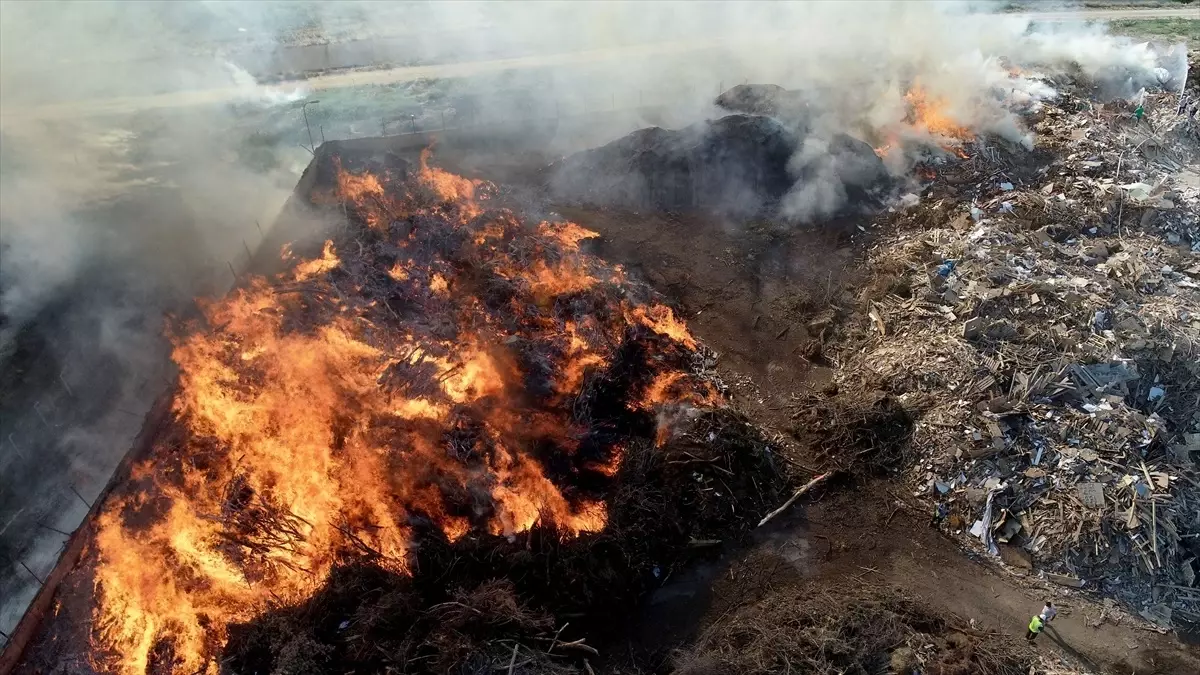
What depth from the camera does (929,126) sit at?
982 inches

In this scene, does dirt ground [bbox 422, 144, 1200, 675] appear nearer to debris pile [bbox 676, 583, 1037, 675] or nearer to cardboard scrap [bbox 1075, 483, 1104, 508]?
debris pile [bbox 676, 583, 1037, 675]

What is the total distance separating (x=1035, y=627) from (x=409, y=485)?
11.2 m

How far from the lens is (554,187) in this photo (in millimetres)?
23016

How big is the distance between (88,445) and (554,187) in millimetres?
15154

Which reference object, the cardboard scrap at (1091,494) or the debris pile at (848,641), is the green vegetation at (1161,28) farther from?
the debris pile at (848,641)

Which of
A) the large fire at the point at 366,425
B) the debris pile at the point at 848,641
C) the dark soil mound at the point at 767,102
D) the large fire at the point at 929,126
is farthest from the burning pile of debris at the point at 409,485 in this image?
the large fire at the point at 929,126

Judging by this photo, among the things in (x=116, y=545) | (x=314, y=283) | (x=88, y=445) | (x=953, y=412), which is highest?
(x=314, y=283)

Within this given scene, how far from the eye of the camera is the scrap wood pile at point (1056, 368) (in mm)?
12117

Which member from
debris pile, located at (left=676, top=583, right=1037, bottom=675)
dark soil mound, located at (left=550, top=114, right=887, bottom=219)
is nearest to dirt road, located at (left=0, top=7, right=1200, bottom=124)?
dark soil mound, located at (left=550, top=114, right=887, bottom=219)

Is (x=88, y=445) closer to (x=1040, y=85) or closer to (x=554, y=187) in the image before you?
(x=554, y=187)

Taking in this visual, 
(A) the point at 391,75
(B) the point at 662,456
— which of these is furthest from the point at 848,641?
(A) the point at 391,75

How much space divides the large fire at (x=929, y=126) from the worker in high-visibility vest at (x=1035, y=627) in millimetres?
16744

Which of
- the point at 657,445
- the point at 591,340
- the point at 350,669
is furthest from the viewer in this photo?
the point at 591,340

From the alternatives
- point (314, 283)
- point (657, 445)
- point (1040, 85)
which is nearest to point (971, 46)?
point (1040, 85)
